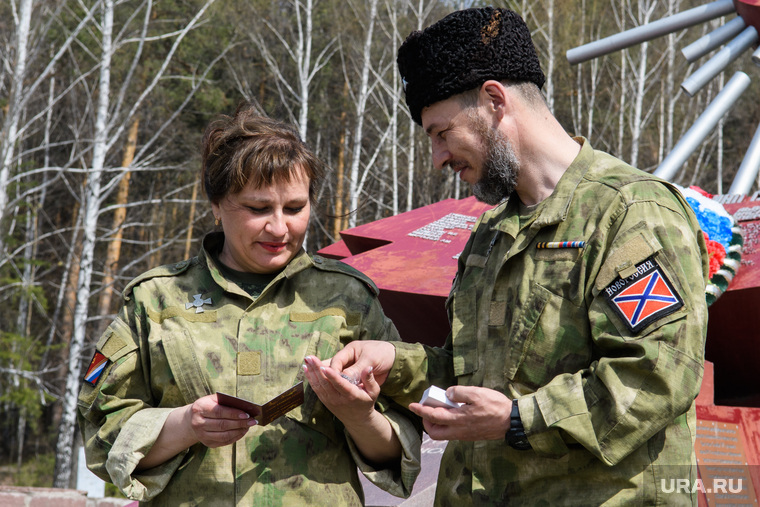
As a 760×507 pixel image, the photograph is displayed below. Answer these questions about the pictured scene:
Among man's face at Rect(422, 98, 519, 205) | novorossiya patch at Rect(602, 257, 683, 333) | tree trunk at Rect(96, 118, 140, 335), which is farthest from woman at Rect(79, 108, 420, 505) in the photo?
tree trunk at Rect(96, 118, 140, 335)

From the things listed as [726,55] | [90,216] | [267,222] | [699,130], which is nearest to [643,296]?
[267,222]

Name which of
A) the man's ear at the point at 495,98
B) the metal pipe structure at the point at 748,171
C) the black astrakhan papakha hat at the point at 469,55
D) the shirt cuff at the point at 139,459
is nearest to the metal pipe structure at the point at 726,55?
the metal pipe structure at the point at 748,171

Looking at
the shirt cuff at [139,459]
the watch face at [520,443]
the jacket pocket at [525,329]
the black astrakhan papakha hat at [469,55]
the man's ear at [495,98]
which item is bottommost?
the shirt cuff at [139,459]

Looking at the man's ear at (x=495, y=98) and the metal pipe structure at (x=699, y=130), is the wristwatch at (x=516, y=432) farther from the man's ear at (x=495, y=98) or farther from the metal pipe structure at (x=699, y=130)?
the metal pipe structure at (x=699, y=130)

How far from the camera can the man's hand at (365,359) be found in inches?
85.0

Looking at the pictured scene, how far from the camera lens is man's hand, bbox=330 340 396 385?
2.16m

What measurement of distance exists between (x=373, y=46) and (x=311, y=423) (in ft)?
52.3

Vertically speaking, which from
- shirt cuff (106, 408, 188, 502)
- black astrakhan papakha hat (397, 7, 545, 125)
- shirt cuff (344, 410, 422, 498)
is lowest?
shirt cuff (344, 410, 422, 498)

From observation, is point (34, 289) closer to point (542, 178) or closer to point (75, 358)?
point (75, 358)

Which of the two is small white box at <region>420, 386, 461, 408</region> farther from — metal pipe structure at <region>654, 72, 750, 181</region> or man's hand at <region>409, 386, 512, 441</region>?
metal pipe structure at <region>654, 72, 750, 181</region>

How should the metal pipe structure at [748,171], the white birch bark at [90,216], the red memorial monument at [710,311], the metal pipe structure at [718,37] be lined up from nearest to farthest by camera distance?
the red memorial monument at [710,311] → the metal pipe structure at [748,171] → the metal pipe structure at [718,37] → the white birch bark at [90,216]

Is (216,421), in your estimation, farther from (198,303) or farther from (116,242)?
(116,242)

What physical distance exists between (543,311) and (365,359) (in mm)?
483

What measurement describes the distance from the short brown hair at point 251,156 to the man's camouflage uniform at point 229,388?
0.82 ft
